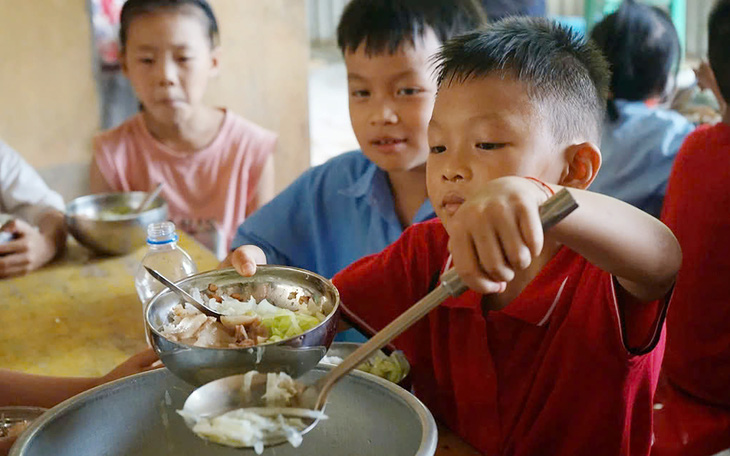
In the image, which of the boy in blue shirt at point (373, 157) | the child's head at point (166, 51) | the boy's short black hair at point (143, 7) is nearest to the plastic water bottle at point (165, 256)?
the boy in blue shirt at point (373, 157)

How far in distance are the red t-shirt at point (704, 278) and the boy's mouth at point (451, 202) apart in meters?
0.70

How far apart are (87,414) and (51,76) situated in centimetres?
233

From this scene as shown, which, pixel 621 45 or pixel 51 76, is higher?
pixel 621 45

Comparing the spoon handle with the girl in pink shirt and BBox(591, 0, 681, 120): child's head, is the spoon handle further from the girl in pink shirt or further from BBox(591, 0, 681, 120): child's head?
BBox(591, 0, 681, 120): child's head

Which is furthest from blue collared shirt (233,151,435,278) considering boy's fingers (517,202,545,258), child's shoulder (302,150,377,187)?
boy's fingers (517,202,545,258)

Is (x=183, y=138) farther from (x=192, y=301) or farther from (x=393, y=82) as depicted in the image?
(x=192, y=301)

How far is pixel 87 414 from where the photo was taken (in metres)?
0.81

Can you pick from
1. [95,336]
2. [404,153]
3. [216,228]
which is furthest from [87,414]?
[216,228]

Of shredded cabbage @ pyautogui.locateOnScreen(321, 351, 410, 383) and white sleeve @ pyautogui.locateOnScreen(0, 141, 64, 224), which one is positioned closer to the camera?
shredded cabbage @ pyautogui.locateOnScreen(321, 351, 410, 383)

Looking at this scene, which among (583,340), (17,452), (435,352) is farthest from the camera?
(435,352)

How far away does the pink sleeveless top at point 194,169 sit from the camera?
2465 millimetres

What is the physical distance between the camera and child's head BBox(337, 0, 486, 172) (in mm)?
1488

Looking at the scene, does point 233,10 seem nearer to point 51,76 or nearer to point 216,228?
point 51,76

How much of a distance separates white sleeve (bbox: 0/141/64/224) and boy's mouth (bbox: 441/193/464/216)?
1.35 m
